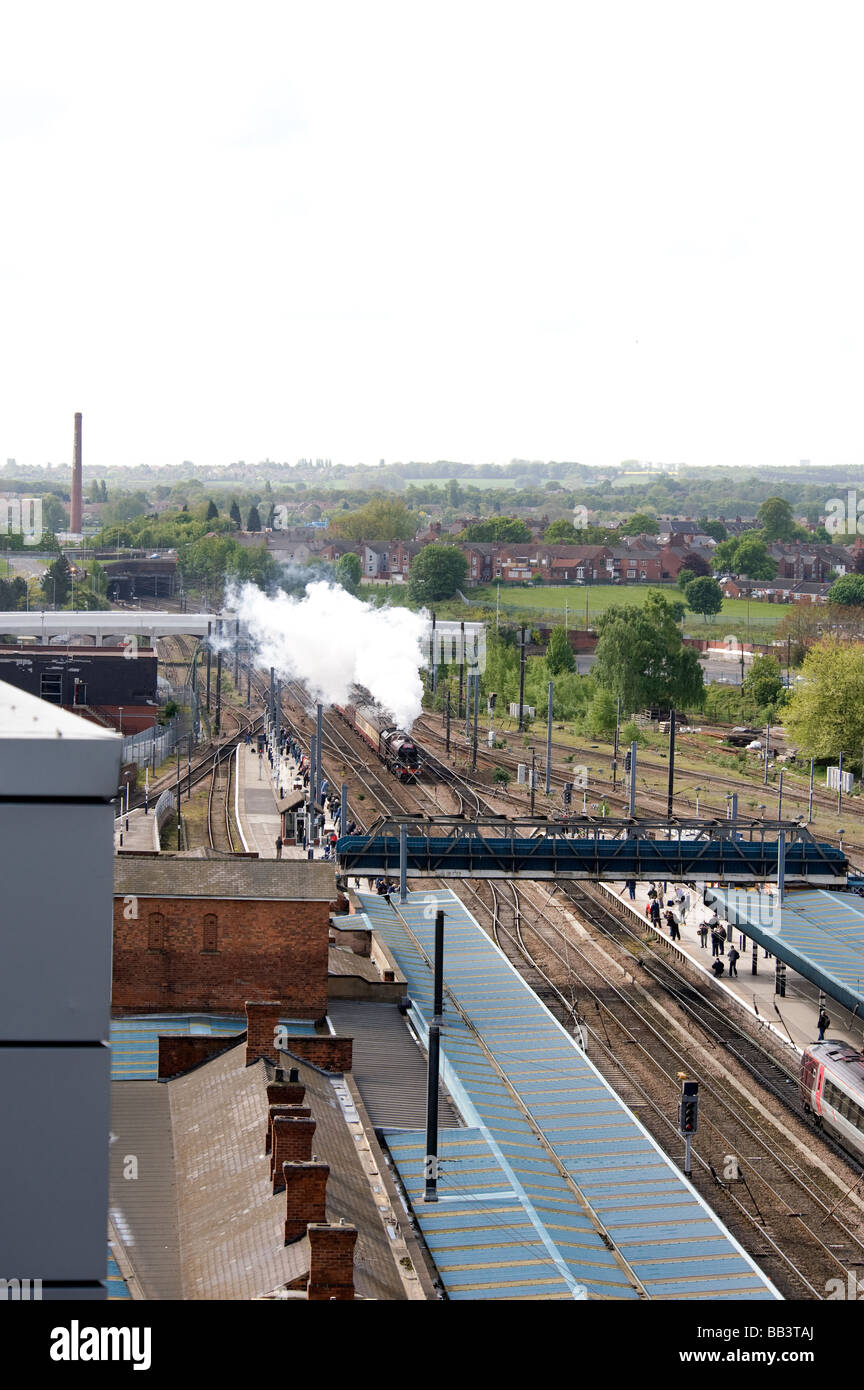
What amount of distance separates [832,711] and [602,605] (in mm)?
71843

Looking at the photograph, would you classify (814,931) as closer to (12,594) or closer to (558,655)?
(558,655)

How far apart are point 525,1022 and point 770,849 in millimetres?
12670

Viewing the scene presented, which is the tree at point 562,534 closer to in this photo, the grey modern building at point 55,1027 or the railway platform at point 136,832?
the railway platform at point 136,832

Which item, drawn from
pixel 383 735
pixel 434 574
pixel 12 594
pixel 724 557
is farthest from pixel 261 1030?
pixel 724 557

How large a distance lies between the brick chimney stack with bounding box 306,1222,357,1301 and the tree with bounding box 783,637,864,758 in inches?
1975

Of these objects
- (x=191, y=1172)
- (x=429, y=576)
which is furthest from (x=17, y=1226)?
(x=429, y=576)

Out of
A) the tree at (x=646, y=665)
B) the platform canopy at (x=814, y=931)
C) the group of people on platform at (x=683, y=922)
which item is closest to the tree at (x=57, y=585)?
the tree at (x=646, y=665)

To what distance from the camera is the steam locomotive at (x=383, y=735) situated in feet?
201

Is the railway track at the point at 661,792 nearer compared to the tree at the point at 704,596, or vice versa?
the railway track at the point at 661,792

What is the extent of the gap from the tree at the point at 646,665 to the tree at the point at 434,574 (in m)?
52.2

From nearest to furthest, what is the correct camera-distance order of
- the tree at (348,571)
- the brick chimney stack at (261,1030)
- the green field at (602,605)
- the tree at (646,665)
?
the brick chimney stack at (261,1030)
the tree at (646,665)
the green field at (602,605)
the tree at (348,571)

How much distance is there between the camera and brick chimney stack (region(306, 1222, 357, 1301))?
14.3m

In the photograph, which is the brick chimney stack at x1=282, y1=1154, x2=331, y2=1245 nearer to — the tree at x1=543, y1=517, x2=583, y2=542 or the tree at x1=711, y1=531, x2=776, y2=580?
the tree at x1=711, y1=531, x2=776, y2=580
